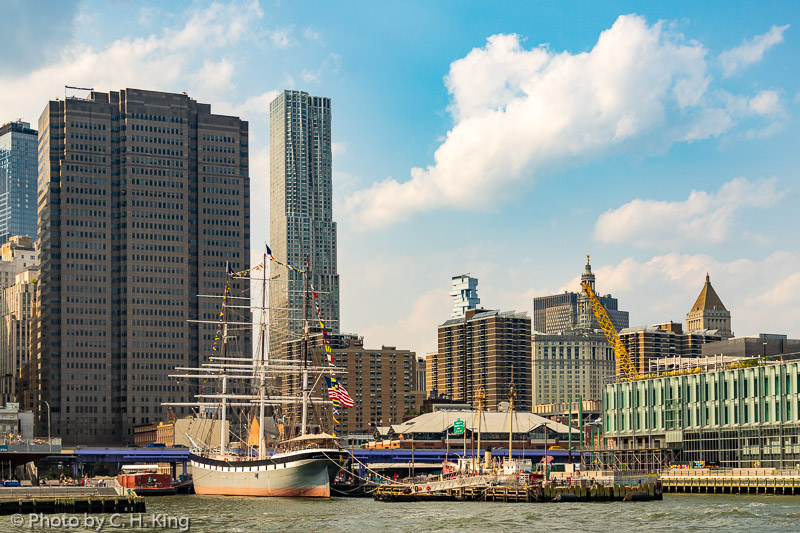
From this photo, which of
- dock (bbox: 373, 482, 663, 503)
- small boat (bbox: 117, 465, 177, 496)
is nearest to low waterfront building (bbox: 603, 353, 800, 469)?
dock (bbox: 373, 482, 663, 503)

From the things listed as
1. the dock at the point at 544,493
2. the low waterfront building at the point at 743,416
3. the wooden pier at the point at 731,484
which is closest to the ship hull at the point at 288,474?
the dock at the point at 544,493

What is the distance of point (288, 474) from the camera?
545 ft

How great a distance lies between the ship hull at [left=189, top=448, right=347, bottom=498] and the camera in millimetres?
164275

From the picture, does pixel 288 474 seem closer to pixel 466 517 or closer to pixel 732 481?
pixel 466 517

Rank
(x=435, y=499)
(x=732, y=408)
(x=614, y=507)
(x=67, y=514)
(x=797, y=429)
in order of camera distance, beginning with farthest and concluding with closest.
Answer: (x=732, y=408)
(x=797, y=429)
(x=435, y=499)
(x=614, y=507)
(x=67, y=514)

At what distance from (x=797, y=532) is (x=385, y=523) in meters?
38.5

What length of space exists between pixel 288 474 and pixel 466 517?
53.4m

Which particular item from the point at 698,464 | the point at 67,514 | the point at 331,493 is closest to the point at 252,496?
the point at 331,493

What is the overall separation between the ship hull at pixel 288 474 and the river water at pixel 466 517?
53.8 ft

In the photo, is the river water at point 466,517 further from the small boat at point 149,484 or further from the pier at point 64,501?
the small boat at point 149,484

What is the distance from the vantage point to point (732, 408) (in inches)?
7411

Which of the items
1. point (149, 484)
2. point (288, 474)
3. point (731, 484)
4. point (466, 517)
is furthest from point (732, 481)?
point (149, 484)

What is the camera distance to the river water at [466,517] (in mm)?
106812

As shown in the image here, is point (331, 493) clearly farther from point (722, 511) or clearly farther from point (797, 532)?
point (797, 532)
